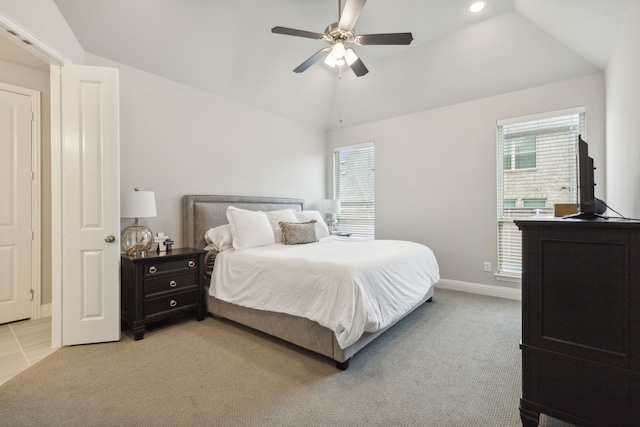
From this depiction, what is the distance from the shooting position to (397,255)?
2.84m

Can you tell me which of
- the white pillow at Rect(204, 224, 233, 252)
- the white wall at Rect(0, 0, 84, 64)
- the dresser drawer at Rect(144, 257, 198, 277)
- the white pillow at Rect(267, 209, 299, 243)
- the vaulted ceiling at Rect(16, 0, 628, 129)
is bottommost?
the dresser drawer at Rect(144, 257, 198, 277)

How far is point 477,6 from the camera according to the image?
10.4ft

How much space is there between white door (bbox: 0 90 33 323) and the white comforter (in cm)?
205

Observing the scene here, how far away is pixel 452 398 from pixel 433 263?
1843 millimetres

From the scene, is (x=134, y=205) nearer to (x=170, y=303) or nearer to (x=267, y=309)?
(x=170, y=303)

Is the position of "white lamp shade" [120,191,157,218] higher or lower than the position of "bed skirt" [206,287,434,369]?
higher

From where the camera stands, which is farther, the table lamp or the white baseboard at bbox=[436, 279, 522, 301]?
the white baseboard at bbox=[436, 279, 522, 301]

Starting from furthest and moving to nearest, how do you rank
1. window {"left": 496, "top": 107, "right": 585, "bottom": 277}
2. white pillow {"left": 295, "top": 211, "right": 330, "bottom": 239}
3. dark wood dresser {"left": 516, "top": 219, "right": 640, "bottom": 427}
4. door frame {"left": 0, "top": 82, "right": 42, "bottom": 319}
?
white pillow {"left": 295, "top": 211, "right": 330, "bottom": 239} < window {"left": 496, "top": 107, "right": 585, "bottom": 277} < door frame {"left": 0, "top": 82, "right": 42, "bottom": 319} < dark wood dresser {"left": 516, "top": 219, "right": 640, "bottom": 427}

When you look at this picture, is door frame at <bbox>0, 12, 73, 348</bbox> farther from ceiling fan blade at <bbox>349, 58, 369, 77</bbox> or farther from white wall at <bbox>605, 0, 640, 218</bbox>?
white wall at <bbox>605, 0, 640, 218</bbox>

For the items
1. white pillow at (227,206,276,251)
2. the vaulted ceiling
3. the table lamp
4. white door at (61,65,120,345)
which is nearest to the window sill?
the vaulted ceiling

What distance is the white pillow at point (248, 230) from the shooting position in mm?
3252

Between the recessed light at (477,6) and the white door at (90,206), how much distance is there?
3.72 metres

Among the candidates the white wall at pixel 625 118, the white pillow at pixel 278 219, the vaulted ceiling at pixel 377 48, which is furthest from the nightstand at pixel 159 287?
the white wall at pixel 625 118

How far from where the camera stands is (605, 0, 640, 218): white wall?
6.63 ft
